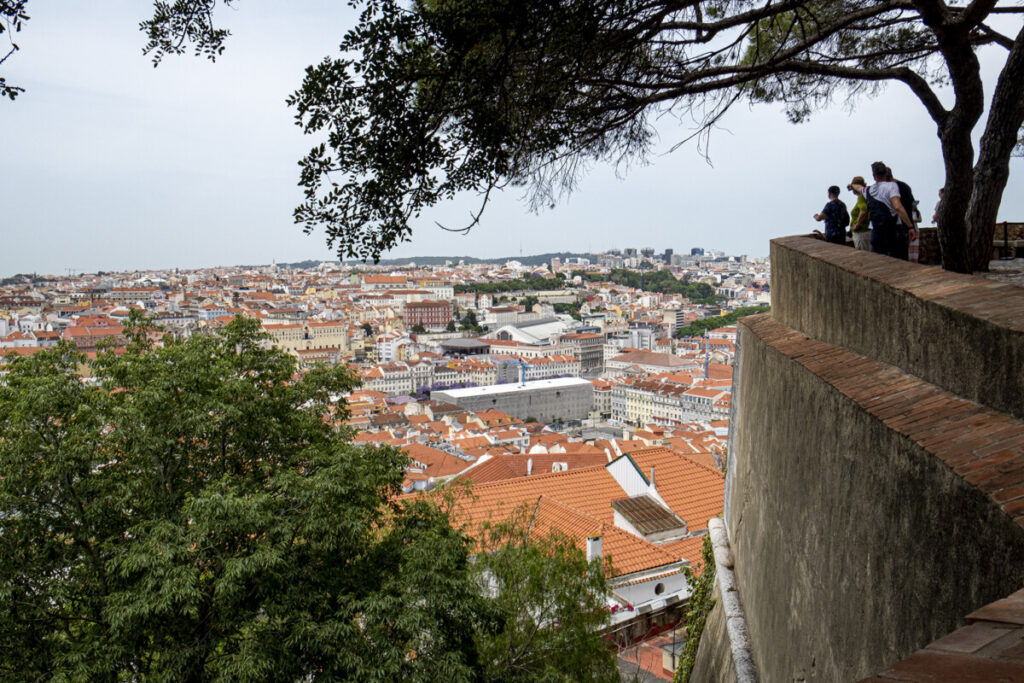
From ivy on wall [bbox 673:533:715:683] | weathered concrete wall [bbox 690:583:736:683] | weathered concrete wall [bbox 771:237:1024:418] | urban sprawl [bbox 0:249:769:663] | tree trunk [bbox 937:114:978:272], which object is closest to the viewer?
weathered concrete wall [bbox 771:237:1024:418]

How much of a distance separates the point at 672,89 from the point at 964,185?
1.49 metres

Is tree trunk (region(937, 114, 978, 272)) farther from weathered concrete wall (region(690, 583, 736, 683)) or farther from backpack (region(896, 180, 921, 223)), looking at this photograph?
weathered concrete wall (region(690, 583, 736, 683))

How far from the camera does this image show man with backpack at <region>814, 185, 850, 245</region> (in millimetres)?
4879

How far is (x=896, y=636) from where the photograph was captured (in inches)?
64.7

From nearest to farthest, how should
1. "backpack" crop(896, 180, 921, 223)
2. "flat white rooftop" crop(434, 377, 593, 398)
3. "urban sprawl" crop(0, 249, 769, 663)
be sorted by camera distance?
"backpack" crop(896, 180, 921, 223)
"urban sprawl" crop(0, 249, 769, 663)
"flat white rooftop" crop(434, 377, 593, 398)

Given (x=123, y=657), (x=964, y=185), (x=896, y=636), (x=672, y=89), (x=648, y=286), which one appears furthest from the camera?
(x=648, y=286)

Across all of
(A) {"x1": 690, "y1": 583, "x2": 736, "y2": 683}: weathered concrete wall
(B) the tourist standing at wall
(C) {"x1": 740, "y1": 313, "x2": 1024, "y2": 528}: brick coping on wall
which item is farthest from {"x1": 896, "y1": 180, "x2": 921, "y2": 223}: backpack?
(A) {"x1": 690, "y1": 583, "x2": 736, "y2": 683}: weathered concrete wall

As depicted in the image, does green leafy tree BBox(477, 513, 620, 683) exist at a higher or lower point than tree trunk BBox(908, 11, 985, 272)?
lower

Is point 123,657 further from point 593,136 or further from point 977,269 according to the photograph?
point 977,269

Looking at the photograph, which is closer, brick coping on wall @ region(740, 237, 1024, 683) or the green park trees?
brick coping on wall @ region(740, 237, 1024, 683)

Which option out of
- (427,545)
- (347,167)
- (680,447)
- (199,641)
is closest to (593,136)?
(347,167)

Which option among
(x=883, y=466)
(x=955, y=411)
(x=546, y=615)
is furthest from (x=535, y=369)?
(x=955, y=411)

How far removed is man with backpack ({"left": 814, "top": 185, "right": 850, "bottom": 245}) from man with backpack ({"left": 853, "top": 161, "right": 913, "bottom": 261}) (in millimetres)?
768

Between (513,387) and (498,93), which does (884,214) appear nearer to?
(498,93)
